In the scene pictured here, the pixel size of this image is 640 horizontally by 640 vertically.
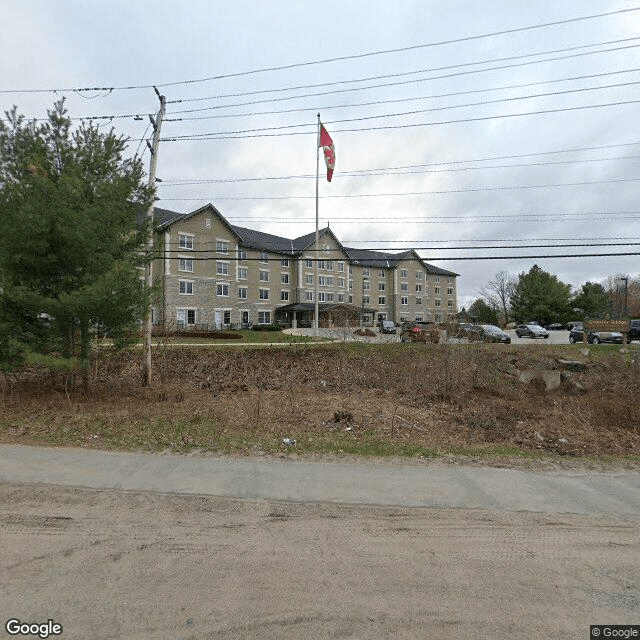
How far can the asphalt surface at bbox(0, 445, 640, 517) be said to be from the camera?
14.5ft

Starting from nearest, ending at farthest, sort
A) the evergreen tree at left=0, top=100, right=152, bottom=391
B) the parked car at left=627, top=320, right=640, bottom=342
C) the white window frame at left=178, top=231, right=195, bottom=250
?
the evergreen tree at left=0, top=100, right=152, bottom=391 → the parked car at left=627, top=320, right=640, bottom=342 → the white window frame at left=178, top=231, right=195, bottom=250

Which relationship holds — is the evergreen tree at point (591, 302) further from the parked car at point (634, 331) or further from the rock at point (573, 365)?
A: the rock at point (573, 365)

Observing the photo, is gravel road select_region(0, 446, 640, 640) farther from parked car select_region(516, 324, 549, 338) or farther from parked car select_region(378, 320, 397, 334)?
parked car select_region(378, 320, 397, 334)

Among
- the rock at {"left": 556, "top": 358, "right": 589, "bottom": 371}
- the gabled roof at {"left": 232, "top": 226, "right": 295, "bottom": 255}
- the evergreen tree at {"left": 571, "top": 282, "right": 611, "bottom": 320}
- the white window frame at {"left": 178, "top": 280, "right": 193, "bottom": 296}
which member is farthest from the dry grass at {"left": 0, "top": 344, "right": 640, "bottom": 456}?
the evergreen tree at {"left": 571, "top": 282, "right": 611, "bottom": 320}

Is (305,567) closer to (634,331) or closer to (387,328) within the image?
(634,331)

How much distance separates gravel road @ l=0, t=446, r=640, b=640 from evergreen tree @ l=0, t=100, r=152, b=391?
500cm

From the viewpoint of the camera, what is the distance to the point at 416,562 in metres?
3.15

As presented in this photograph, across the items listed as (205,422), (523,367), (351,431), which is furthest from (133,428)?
(523,367)

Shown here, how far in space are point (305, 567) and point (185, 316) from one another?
43338 millimetres

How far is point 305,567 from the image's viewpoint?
305 centimetres

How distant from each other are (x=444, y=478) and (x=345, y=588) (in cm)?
275

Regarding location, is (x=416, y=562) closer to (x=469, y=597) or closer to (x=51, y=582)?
(x=469, y=597)

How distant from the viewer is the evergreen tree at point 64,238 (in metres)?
8.16

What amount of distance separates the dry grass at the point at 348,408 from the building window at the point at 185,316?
87.0 feet
